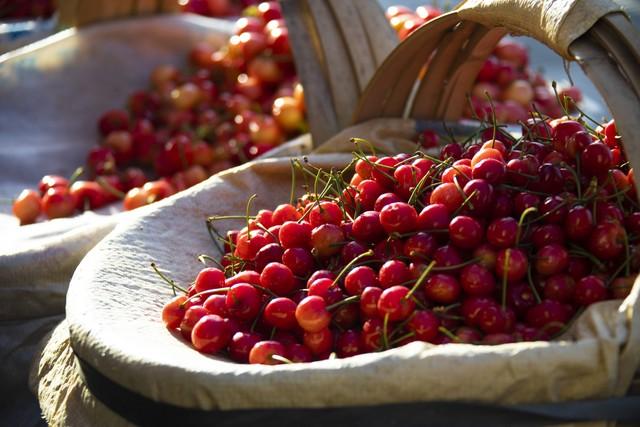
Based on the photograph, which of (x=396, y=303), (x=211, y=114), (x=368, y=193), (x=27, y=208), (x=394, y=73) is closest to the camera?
(x=396, y=303)

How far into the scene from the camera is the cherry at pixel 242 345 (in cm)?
99

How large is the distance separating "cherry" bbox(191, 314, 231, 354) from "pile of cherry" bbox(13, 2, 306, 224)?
925 mm

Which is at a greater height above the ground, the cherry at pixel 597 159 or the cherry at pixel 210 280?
the cherry at pixel 597 159

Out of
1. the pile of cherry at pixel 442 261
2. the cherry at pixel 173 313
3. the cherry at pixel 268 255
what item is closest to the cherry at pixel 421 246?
the pile of cherry at pixel 442 261

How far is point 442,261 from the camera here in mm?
969

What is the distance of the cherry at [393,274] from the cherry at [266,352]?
5.9 inches

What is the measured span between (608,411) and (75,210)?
1475mm

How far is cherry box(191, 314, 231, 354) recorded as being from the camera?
3.28 ft

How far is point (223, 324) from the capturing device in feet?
3.32

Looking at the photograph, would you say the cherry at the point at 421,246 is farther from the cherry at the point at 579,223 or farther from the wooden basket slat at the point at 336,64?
the wooden basket slat at the point at 336,64

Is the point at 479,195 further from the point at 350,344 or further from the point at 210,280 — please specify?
the point at 210,280

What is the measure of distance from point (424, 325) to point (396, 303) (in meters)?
0.04

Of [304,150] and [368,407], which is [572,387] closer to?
[368,407]

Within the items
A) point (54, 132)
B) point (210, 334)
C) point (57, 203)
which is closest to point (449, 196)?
point (210, 334)
